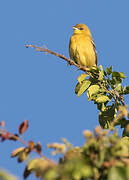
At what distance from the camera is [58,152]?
1.75m

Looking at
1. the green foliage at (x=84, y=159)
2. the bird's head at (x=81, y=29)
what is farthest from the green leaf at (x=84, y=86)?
the bird's head at (x=81, y=29)

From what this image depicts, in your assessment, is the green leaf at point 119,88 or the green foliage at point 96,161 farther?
the green leaf at point 119,88

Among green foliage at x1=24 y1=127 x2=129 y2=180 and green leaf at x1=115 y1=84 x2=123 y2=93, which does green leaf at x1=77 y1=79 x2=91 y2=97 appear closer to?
green leaf at x1=115 y1=84 x2=123 y2=93

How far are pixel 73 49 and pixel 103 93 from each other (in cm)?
406

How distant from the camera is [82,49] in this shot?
843 centimetres

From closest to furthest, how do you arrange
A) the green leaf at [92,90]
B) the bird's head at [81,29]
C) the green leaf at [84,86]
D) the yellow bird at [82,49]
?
the green leaf at [92,90] < the green leaf at [84,86] < the yellow bird at [82,49] < the bird's head at [81,29]

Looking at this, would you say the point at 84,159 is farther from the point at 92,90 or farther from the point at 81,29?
the point at 81,29

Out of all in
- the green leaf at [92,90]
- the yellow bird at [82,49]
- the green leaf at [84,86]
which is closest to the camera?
the green leaf at [92,90]

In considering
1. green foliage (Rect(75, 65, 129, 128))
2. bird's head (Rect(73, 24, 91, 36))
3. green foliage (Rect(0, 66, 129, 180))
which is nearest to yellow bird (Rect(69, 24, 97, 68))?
bird's head (Rect(73, 24, 91, 36))

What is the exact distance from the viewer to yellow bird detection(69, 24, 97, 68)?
8.34m

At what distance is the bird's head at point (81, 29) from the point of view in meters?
9.18

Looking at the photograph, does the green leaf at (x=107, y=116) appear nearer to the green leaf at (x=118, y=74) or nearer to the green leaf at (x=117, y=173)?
the green leaf at (x=118, y=74)

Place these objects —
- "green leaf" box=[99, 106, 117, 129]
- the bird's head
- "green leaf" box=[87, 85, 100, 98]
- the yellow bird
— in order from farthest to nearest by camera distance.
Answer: the bird's head, the yellow bird, "green leaf" box=[87, 85, 100, 98], "green leaf" box=[99, 106, 117, 129]

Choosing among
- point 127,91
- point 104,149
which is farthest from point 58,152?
point 127,91
